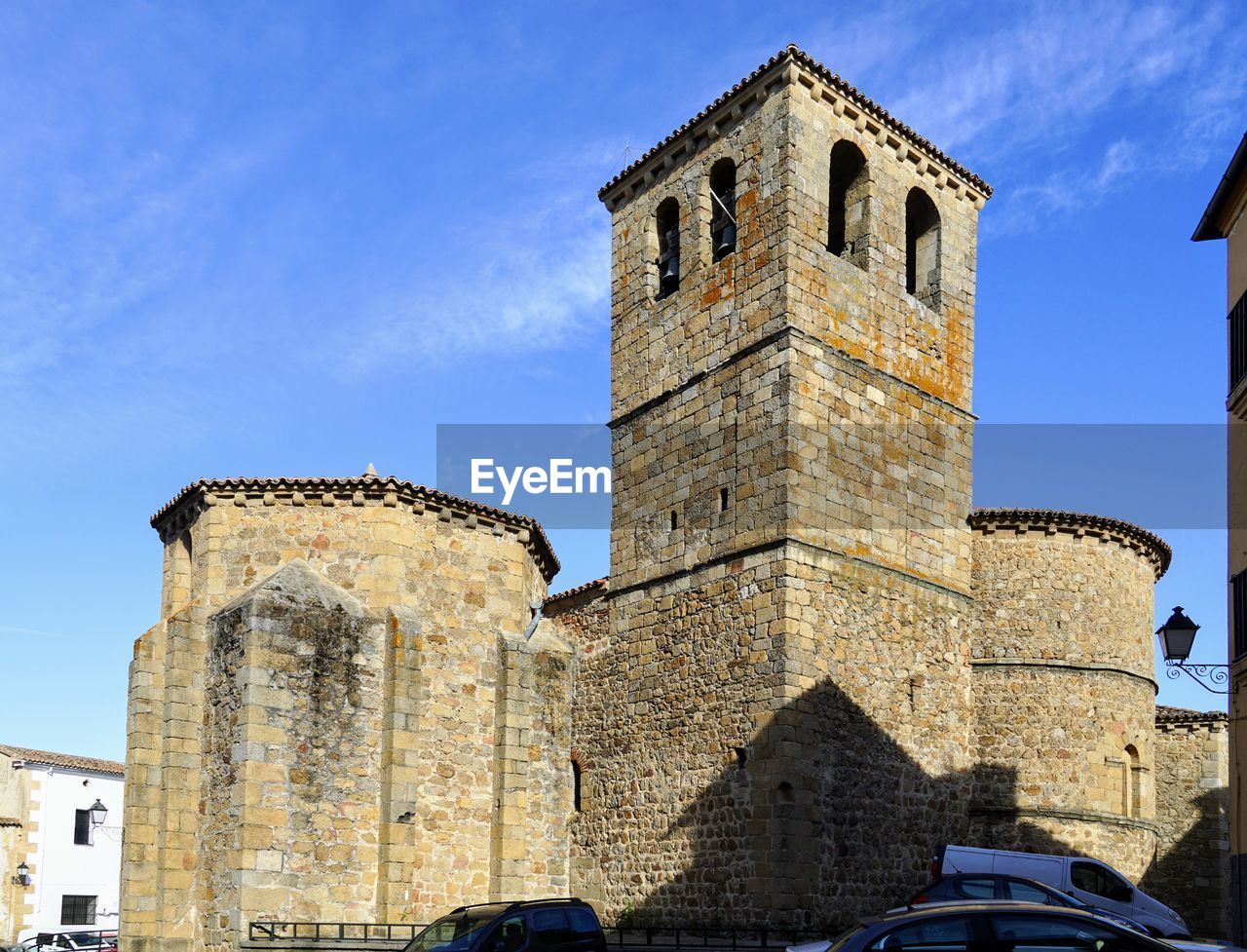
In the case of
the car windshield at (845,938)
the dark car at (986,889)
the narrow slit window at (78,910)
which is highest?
the car windshield at (845,938)

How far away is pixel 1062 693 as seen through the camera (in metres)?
21.1

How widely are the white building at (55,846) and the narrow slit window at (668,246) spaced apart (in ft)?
71.0

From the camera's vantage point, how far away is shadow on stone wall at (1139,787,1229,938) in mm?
24672

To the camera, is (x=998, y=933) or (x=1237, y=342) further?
(x=1237, y=342)

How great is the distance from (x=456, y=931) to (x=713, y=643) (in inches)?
306

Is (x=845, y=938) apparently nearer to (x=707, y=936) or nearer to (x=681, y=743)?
(x=707, y=936)

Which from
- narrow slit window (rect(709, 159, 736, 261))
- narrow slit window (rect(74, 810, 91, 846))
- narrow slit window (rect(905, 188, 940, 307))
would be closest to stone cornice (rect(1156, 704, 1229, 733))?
narrow slit window (rect(905, 188, 940, 307))

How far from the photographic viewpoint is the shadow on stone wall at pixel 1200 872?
2467cm

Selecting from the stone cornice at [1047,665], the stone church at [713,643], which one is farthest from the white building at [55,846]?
the stone cornice at [1047,665]

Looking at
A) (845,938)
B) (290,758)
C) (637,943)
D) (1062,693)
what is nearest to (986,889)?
(845,938)

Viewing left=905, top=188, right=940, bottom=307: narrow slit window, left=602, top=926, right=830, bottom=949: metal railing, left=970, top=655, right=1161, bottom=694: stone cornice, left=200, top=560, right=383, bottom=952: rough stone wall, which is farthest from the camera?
left=905, top=188, right=940, bottom=307: narrow slit window

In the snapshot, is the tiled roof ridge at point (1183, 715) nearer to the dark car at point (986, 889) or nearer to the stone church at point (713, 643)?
the stone church at point (713, 643)

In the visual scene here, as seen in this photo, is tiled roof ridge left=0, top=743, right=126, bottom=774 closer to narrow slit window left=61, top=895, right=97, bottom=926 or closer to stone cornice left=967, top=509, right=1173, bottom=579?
narrow slit window left=61, top=895, right=97, bottom=926

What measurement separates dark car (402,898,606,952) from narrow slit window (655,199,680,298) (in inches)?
477
